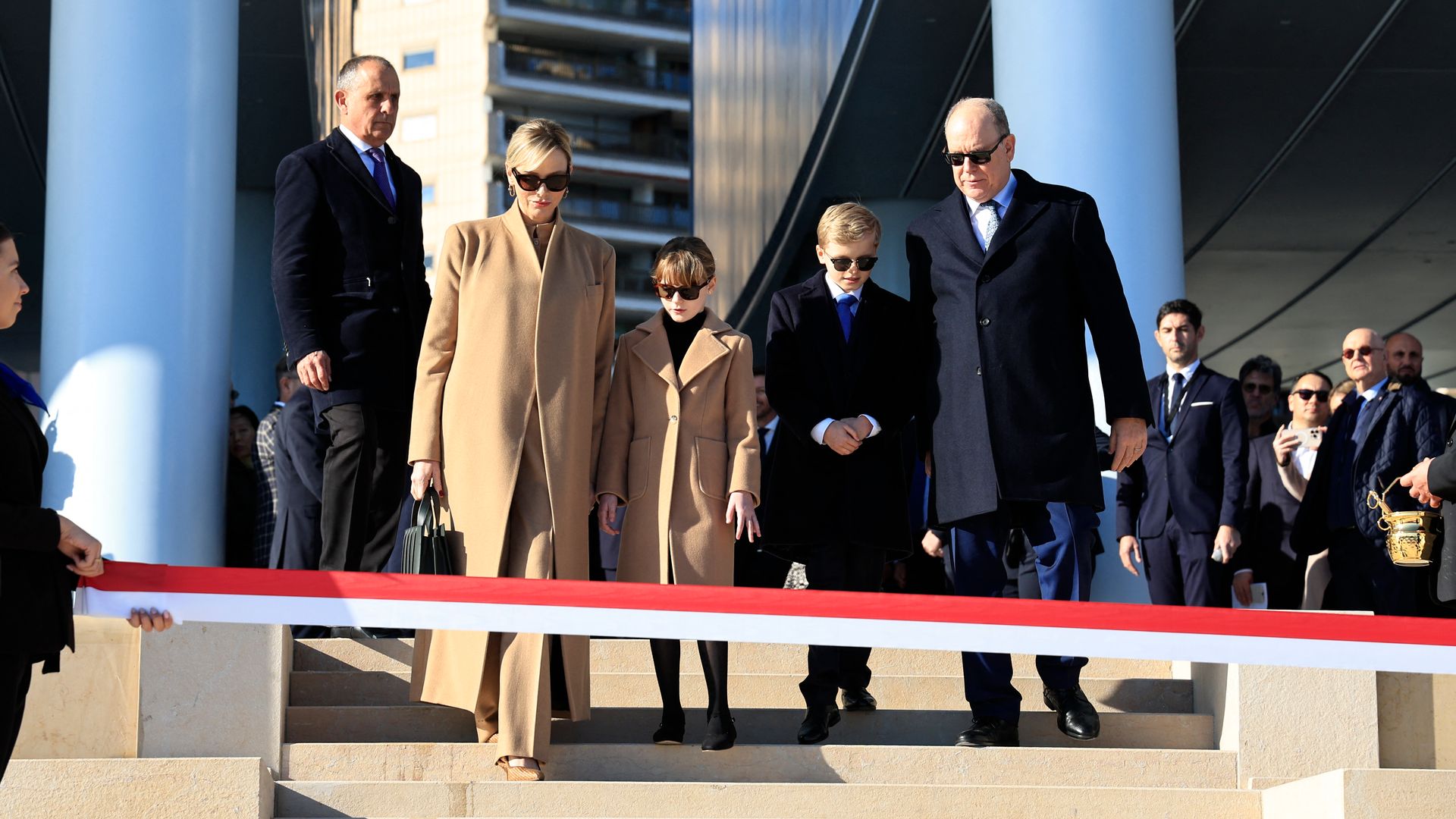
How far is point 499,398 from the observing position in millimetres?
5469

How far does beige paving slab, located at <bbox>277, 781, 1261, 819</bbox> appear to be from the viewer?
507 cm

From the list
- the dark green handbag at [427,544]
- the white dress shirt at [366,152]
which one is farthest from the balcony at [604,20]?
the dark green handbag at [427,544]

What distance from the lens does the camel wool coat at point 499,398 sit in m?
5.41

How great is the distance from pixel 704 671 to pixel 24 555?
2.47 metres

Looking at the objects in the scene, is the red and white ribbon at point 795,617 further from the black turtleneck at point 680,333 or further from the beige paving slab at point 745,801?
the black turtleneck at point 680,333

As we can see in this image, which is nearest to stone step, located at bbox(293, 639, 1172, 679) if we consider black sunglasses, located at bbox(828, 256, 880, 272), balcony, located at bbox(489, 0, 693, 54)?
black sunglasses, located at bbox(828, 256, 880, 272)

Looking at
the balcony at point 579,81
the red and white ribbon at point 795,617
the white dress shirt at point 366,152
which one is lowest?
the red and white ribbon at point 795,617

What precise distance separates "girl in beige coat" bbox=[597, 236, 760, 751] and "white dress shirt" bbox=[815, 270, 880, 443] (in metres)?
0.21

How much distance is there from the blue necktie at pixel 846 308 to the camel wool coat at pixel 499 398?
0.82 metres

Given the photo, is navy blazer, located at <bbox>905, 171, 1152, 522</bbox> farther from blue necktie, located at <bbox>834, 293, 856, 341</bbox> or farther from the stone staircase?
the stone staircase

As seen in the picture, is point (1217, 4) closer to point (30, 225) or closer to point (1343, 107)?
point (1343, 107)

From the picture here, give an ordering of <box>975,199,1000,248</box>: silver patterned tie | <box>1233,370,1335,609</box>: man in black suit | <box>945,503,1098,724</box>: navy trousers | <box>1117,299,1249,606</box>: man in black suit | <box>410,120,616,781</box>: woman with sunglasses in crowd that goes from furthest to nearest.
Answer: <box>1233,370,1335,609</box>: man in black suit
<box>1117,299,1249,606</box>: man in black suit
<box>975,199,1000,248</box>: silver patterned tie
<box>945,503,1098,724</box>: navy trousers
<box>410,120,616,781</box>: woman with sunglasses in crowd

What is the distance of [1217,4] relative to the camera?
1157 centimetres

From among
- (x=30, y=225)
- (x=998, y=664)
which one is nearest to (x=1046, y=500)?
(x=998, y=664)
